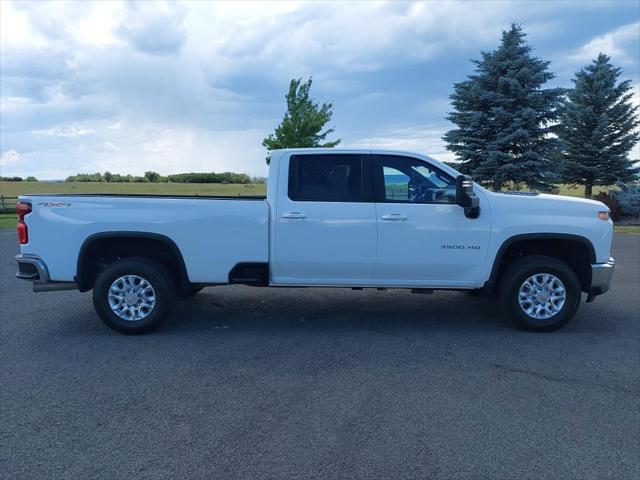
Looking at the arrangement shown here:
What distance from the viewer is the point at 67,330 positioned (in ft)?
19.5

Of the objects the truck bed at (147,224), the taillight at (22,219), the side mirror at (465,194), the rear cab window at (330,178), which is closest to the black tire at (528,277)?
the side mirror at (465,194)

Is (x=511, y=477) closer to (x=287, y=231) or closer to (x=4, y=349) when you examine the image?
(x=287, y=231)

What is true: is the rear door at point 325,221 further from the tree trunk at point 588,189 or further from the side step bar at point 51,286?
the tree trunk at point 588,189

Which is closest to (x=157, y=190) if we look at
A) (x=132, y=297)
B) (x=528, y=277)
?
(x=132, y=297)

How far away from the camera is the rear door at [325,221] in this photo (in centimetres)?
568

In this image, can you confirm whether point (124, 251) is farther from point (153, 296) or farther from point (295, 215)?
point (295, 215)

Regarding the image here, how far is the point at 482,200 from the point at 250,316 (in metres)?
3.12

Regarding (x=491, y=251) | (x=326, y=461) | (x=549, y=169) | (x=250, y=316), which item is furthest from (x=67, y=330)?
(x=549, y=169)

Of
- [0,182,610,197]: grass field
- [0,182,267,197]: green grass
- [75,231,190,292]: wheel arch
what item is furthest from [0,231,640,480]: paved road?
[0,182,267,197]: green grass

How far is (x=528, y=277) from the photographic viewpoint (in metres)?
5.82

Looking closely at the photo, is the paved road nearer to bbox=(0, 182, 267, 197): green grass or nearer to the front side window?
the front side window

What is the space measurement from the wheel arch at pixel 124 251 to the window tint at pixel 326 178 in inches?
58.5

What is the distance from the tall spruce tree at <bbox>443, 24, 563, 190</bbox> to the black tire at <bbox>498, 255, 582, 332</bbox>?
16.9 m

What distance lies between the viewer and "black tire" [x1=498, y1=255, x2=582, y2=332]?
5.80 metres
